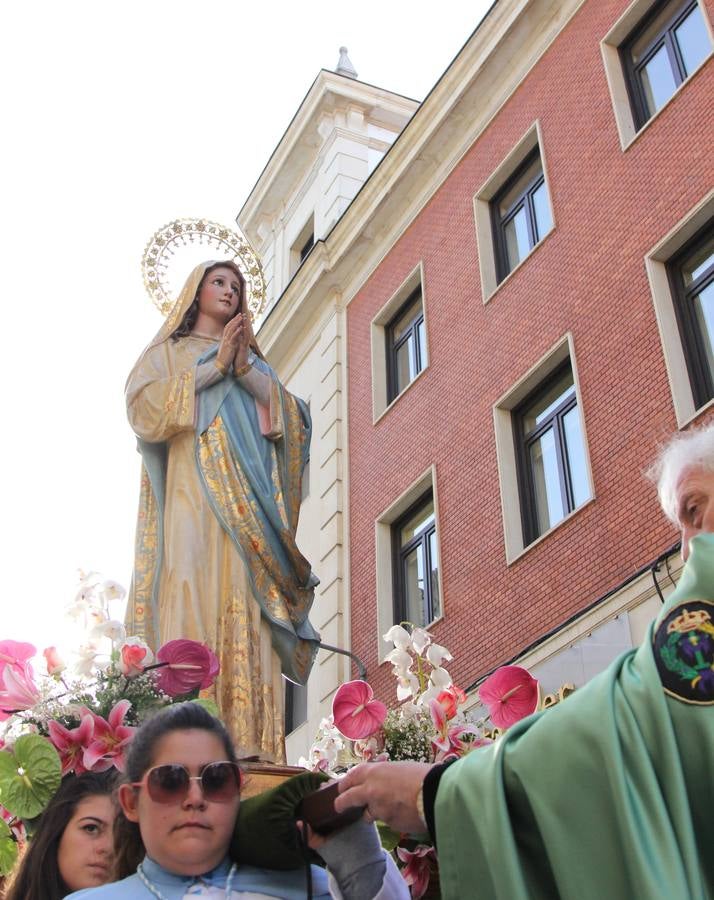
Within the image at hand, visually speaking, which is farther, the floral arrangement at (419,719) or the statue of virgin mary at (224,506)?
the statue of virgin mary at (224,506)

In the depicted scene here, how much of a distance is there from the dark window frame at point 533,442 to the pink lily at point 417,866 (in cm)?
756

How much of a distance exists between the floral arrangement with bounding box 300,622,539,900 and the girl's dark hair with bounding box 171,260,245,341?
9.77ft

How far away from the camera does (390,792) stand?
111 inches

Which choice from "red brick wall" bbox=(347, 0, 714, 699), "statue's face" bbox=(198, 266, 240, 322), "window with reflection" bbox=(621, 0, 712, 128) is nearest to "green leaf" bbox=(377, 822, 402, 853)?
"statue's face" bbox=(198, 266, 240, 322)

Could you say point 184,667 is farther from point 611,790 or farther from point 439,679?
point 611,790

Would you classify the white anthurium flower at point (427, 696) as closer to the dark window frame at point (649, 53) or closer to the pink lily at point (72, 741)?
the pink lily at point (72, 741)

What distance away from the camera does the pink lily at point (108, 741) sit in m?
4.52

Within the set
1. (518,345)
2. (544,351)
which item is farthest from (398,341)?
(544,351)

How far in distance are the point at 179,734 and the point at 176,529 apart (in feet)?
11.4

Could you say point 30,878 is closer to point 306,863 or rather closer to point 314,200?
point 306,863

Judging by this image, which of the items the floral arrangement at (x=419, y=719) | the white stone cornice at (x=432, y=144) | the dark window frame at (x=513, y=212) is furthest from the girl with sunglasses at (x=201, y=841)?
the white stone cornice at (x=432, y=144)

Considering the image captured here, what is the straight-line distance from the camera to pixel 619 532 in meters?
10.6

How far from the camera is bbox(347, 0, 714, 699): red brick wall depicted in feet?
35.8

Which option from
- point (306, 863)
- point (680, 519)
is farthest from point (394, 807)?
point (680, 519)
